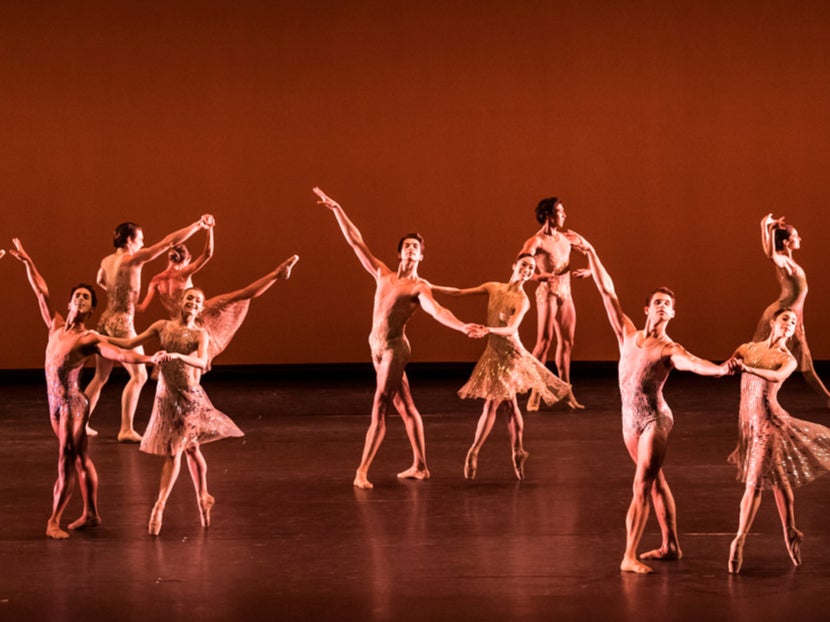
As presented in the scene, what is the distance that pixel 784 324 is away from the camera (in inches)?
213

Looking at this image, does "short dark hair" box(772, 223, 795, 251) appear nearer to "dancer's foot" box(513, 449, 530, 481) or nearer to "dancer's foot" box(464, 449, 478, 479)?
"dancer's foot" box(513, 449, 530, 481)

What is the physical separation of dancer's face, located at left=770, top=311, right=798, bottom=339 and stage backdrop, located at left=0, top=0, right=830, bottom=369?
6.40 meters

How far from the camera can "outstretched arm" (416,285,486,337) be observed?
6.62 m

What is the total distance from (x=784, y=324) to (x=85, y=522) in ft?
10.2

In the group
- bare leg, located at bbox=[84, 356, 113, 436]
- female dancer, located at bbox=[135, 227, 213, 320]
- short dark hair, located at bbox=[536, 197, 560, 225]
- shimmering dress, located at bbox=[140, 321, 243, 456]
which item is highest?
short dark hair, located at bbox=[536, 197, 560, 225]

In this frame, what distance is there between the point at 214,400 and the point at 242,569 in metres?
4.98

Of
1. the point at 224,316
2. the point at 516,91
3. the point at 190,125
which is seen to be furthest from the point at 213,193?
the point at 224,316

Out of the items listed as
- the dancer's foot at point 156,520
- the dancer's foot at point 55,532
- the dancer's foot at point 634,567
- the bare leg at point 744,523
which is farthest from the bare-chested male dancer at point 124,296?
the bare leg at point 744,523

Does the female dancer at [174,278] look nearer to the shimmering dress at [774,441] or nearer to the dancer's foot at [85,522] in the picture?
the dancer's foot at [85,522]

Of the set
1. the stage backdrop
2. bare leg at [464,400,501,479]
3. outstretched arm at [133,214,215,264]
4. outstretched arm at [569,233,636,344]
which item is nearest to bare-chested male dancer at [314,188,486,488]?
bare leg at [464,400,501,479]

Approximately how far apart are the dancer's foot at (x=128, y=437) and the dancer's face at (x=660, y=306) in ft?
13.2

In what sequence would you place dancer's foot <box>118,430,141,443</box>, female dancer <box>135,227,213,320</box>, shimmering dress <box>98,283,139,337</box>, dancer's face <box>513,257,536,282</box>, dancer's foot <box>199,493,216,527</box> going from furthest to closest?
dancer's foot <box>118,430,141,443</box>, shimmering dress <box>98,283,139,337</box>, female dancer <box>135,227,213,320</box>, dancer's face <box>513,257,536,282</box>, dancer's foot <box>199,493,216,527</box>

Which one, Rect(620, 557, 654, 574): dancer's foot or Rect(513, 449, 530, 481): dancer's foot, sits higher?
Rect(513, 449, 530, 481): dancer's foot

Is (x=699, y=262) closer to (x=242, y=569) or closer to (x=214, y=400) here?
(x=214, y=400)
